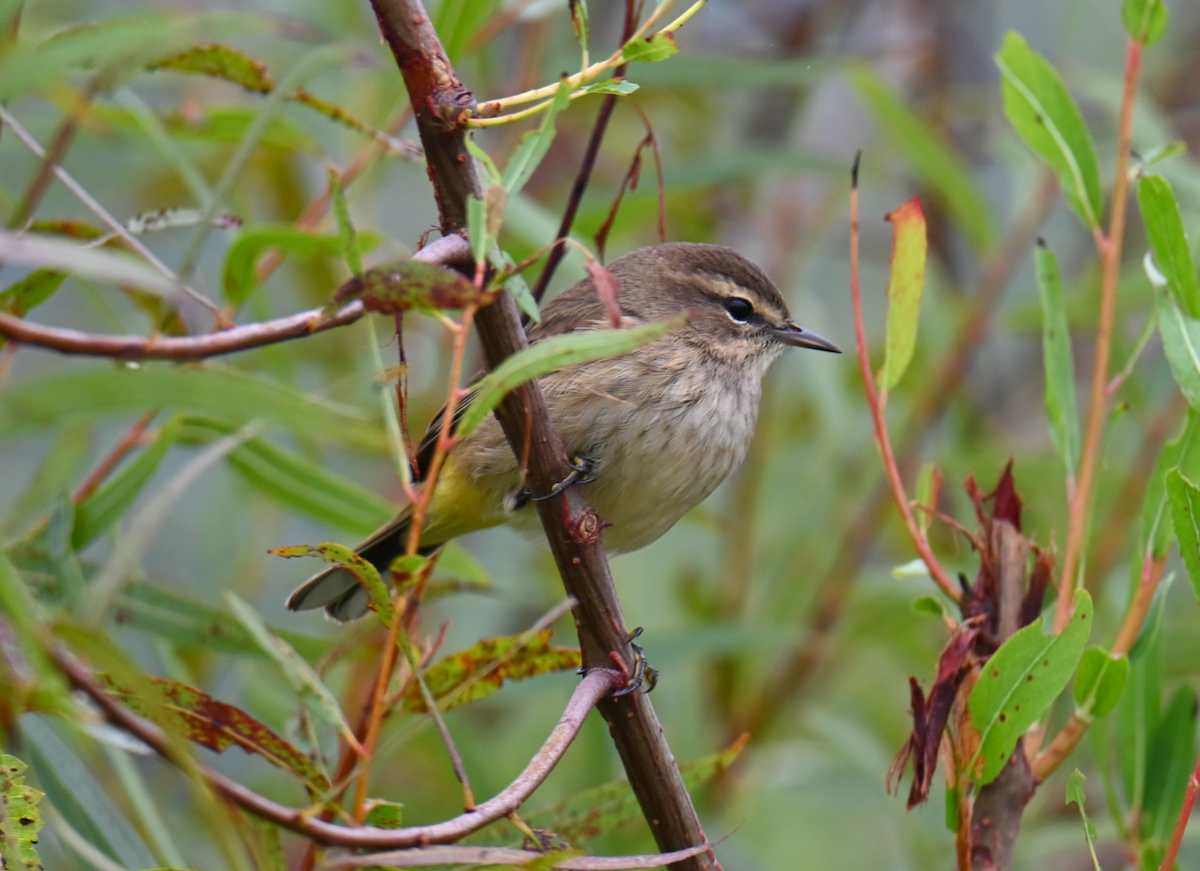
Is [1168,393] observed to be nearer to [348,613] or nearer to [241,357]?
[348,613]

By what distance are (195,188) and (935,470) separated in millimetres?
1710

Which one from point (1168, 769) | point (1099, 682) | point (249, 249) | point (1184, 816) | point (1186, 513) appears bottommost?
point (1168, 769)

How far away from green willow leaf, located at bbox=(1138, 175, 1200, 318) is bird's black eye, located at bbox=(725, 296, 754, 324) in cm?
163

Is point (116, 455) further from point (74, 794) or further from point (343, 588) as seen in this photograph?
point (74, 794)

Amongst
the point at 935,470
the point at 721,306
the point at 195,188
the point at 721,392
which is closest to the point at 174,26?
the point at 195,188

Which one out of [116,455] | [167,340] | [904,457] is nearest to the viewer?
[167,340]

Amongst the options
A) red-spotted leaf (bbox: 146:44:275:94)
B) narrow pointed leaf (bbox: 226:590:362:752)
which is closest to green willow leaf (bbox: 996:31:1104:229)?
red-spotted leaf (bbox: 146:44:275:94)

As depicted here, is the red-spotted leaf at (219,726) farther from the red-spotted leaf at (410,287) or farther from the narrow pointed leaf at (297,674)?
the red-spotted leaf at (410,287)

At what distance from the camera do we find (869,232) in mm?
6633

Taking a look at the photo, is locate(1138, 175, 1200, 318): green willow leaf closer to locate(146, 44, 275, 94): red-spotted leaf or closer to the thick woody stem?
the thick woody stem

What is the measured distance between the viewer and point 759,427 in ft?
16.1

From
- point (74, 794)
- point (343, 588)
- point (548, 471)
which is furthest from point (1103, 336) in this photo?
point (343, 588)

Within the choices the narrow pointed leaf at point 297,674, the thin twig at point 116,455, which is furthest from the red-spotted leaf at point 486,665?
the thin twig at point 116,455

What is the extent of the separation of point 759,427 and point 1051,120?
2531mm
